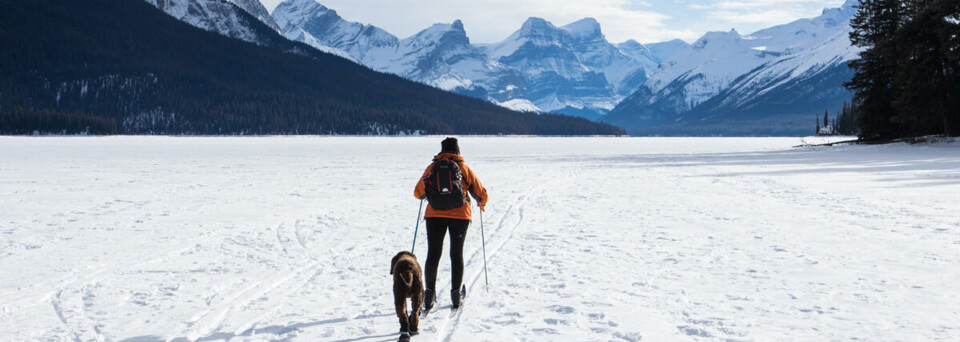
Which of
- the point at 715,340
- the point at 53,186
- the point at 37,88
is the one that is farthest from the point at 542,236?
the point at 37,88

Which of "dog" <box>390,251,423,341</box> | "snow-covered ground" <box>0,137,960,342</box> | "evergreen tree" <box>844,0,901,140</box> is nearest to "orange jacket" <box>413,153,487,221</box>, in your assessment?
"dog" <box>390,251,423,341</box>

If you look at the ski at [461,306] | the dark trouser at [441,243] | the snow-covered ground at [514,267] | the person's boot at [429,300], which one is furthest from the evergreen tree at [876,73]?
the person's boot at [429,300]

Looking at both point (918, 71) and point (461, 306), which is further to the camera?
point (918, 71)

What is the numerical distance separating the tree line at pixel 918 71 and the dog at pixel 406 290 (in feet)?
155

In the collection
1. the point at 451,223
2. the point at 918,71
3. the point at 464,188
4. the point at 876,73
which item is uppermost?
the point at 876,73

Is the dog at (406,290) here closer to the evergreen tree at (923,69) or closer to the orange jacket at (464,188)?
the orange jacket at (464,188)

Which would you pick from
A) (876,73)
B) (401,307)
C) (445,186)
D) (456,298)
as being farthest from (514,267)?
(876,73)

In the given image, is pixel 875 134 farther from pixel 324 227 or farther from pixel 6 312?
pixel 6 312

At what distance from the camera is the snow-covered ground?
6098 millimetres

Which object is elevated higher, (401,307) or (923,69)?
(923,69)

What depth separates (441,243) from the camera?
6695 mm

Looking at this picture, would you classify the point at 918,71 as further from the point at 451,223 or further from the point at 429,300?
the point at 429,300

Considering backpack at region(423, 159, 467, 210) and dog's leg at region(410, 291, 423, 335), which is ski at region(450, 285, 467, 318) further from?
backpack at region(423, 159, 467, 210)

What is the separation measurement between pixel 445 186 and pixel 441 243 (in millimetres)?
703
